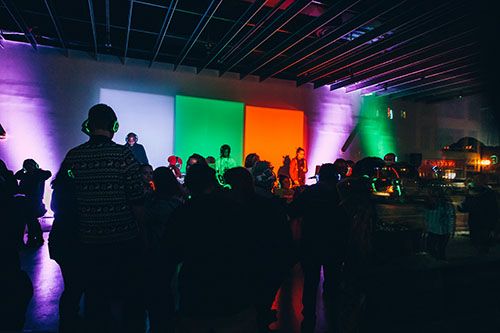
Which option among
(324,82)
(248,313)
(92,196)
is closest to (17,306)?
(92,196)

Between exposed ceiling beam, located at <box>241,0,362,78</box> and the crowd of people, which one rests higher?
exposed ceiling beam, located at <box>241,0,362,78</box>

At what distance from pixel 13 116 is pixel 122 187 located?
25.2 ft

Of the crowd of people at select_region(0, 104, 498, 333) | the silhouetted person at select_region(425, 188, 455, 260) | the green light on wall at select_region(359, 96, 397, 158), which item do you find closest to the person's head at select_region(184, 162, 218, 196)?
the crowd of people at select_region(0, 104, 498, 333)

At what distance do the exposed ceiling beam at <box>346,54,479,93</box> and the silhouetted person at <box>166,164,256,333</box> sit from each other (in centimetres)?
792

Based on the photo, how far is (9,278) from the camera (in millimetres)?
1939

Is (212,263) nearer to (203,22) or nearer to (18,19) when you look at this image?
(203,22)

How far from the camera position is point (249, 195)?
238 centimetres

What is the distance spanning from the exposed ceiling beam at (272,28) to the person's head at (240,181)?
3834mm

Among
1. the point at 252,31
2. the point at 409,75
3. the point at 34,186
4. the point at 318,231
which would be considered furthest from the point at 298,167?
the point at 318,231

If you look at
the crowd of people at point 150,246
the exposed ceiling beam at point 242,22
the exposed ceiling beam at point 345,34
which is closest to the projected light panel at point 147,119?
the exposed ceiling beam at point 242,22

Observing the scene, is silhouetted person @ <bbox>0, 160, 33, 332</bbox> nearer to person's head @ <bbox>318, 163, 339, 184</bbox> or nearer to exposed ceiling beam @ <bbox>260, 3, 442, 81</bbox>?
person's head @ <bbox>318, 163, 339, 184</bbox>

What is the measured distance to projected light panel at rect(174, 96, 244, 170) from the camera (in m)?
9.31

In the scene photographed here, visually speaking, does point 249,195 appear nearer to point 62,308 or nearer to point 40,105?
point 62,308

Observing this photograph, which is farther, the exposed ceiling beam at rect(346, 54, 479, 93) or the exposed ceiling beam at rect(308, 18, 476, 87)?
the exposed ceiling beam at rect(346, 54, 479, 93)
